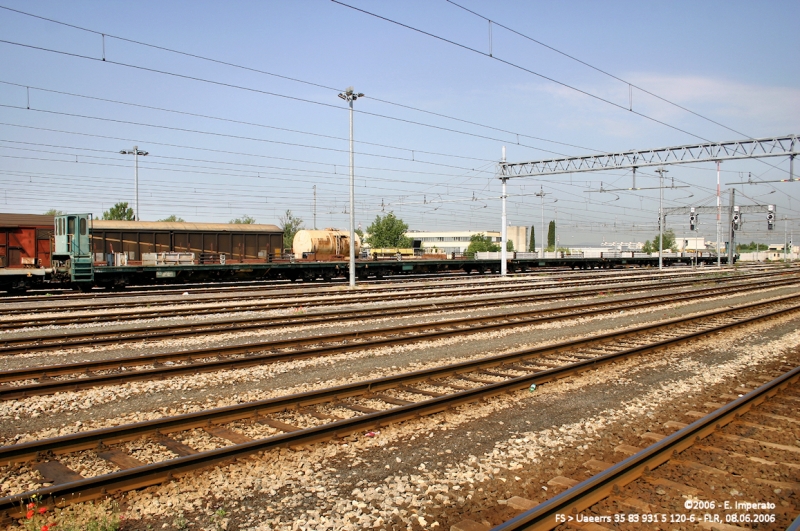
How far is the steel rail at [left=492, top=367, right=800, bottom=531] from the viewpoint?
409 centimetres

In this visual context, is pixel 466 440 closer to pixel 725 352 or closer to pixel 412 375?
pixel 412 375

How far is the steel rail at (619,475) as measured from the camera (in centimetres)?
409

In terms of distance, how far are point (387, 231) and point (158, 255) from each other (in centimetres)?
5501

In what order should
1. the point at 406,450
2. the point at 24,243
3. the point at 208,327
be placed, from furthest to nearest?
1. the point at 24,243
2. the point at 208,327
3. the point at 406,450

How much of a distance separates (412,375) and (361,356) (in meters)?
Answer: 2.34

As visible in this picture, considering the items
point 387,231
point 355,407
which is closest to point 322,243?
point 355,407

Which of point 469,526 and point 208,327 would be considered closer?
point 469,526

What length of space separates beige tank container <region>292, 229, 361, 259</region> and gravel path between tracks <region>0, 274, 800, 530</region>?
26531mm

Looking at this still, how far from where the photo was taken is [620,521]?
434 centimetres

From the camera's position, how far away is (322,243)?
120 ft

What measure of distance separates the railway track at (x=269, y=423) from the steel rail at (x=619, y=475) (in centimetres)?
252

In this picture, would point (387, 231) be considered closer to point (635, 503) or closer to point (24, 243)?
point (24, 243)

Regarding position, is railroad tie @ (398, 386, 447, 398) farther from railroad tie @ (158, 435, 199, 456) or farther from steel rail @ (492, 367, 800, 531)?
railroad tie @ (158, 435, 199, 456)

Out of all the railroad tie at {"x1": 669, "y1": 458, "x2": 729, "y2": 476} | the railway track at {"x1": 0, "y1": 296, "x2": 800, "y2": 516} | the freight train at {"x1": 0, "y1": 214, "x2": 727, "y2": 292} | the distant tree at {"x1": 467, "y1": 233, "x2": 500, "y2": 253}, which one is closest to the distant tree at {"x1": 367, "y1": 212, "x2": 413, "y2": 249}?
the distant tree at {"x1": 467, "y1": 233, "x2": 500, "y2": 253}
